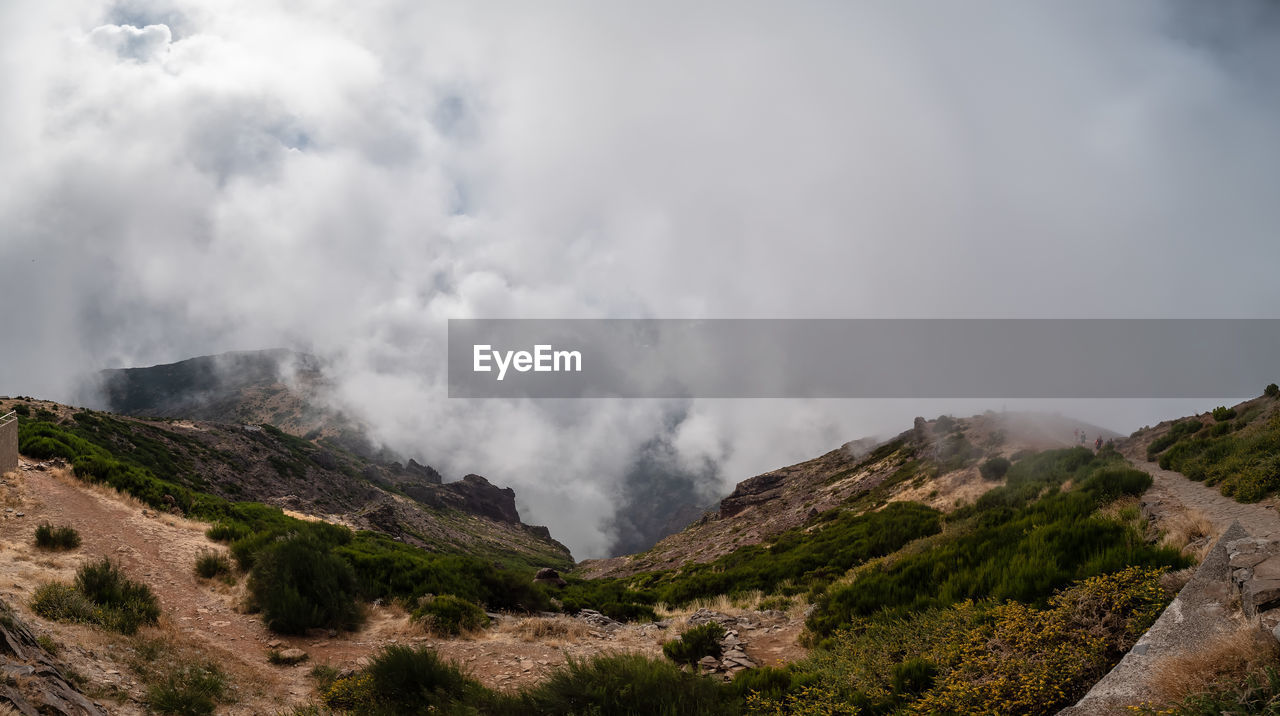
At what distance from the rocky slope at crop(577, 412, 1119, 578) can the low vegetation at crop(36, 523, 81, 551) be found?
1394 inches

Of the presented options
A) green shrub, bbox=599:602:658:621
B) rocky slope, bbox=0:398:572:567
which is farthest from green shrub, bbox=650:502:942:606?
rocky slope, bbox=0:398:572:567

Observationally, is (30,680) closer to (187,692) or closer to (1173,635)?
(187,692)

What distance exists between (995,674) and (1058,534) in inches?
205

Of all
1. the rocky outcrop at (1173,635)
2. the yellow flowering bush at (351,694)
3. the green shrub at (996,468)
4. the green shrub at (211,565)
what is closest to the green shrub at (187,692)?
the yellow flowering bush at (351,694)

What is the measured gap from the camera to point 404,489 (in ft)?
374

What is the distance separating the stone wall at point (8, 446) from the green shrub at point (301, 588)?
10.7 meters

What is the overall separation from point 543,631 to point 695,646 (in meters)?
4.57

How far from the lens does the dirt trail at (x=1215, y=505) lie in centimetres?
974

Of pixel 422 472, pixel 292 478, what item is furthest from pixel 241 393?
pixel 292 478

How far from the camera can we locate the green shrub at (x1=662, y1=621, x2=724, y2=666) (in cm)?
1230

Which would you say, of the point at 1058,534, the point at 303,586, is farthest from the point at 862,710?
the point at 303,586

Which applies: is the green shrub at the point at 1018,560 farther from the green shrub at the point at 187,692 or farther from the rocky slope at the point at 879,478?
the rocky slope at the point at 879,478

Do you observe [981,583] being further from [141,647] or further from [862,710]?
[141,647]

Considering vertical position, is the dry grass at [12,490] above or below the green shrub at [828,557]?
above
